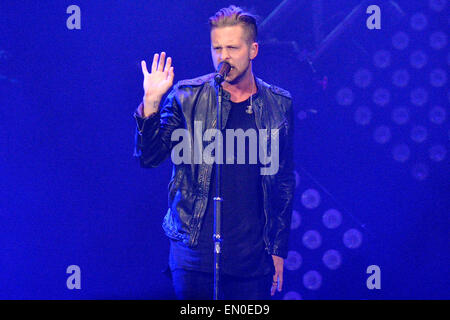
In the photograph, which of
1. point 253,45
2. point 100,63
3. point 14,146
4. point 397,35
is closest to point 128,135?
point 100,63

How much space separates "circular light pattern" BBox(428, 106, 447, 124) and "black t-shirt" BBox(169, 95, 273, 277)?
5.41 feet

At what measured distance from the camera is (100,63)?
3.65 metres

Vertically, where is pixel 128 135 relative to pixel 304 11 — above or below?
below

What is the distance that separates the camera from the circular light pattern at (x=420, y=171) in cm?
386

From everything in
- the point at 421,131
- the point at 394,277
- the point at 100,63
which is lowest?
the point at 394,277

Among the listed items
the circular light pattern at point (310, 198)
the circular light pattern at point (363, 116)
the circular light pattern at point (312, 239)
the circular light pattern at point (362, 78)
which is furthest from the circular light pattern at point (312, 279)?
the circular light pattern at point (362, 78)

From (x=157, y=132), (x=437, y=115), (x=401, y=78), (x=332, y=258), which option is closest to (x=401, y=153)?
(x=437, y=115)

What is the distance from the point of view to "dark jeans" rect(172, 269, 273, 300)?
9.55 ft

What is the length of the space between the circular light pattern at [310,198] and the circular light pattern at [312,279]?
0.49m
